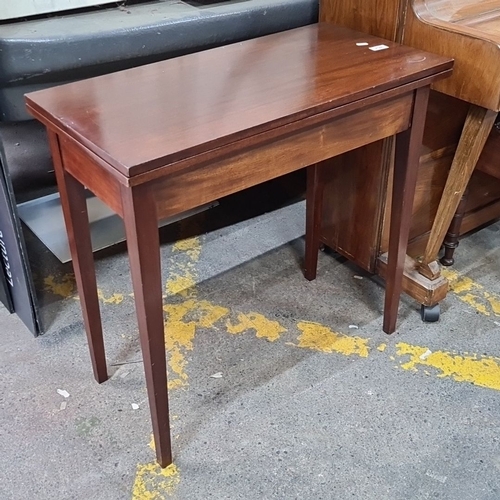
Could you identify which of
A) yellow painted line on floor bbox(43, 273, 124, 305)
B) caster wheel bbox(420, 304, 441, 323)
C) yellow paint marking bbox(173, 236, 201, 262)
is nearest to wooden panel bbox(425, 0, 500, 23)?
caster wheel bbox(420, 304, 441, 323)

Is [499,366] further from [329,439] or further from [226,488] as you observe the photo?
[226,488]

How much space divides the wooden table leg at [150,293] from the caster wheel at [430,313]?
0.73 metres

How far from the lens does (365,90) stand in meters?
1.11

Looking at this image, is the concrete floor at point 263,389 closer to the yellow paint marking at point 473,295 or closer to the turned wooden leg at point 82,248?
the yellow paint marking at point 473,295

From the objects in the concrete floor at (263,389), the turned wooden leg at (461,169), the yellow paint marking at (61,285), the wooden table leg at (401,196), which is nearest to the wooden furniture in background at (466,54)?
the turned wooden leg at (461,169)

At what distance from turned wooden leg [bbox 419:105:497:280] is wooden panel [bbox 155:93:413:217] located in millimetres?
184

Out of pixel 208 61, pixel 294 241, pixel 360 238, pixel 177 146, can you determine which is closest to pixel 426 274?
pixel 360 238

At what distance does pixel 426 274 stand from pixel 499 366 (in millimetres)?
271

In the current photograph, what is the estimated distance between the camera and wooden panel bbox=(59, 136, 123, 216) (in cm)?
99

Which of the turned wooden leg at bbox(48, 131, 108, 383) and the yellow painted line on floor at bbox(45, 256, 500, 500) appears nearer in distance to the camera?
the turned wooden leg at bbox(48, 131, 108, 383)

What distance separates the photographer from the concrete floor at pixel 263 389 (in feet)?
4.10

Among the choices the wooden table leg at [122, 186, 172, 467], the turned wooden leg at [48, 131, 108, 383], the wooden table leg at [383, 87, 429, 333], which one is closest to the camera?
the wooden table leg at [122, 186, 172, 467]

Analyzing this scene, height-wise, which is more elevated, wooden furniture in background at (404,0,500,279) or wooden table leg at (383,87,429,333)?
wooden furniture in background at (404,0,500,279)

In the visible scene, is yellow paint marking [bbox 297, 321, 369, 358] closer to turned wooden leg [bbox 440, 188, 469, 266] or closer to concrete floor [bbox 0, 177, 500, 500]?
concrete floor [bbox 0, 177, 500, 500]
